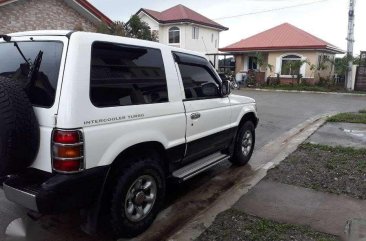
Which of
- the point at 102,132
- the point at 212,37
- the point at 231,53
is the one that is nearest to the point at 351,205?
the point at 102,132

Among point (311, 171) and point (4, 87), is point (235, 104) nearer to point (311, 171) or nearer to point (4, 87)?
point (311, 171)

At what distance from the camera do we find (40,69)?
9.71 feet

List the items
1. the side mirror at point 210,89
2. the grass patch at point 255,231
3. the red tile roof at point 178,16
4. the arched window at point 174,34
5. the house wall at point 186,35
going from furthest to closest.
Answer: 1. the arched window at point 174,34
2. the house wall at point 186,35
3. the red tile roof at point 178,16
4. the side mirror at point 210,89
5. the grass patch at point 255,231

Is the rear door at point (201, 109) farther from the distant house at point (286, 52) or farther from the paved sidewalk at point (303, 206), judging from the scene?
the distant house at point (286, 52)

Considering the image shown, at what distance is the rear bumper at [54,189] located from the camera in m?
2.77

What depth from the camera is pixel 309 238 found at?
3.43 metres

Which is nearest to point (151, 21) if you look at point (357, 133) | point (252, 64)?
point (252, 64)

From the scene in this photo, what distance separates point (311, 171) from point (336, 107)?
10.7m

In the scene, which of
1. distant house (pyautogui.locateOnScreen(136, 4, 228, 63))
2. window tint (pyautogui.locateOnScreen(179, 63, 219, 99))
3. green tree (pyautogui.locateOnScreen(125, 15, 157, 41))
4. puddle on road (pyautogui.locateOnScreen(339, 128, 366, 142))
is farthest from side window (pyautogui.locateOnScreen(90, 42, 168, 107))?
distant house (pyautogui.locateOnScreen(136, 4, 228, 63))

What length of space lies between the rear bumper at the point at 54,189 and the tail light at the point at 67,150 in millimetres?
77

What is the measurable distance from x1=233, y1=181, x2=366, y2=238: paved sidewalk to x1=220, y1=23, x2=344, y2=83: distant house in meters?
21.4

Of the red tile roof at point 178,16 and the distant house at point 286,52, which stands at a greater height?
the red tile roof at point 178,16

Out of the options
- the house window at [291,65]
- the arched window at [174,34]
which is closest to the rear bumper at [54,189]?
the house window at [291,65]

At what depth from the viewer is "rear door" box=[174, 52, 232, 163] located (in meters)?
4.16
